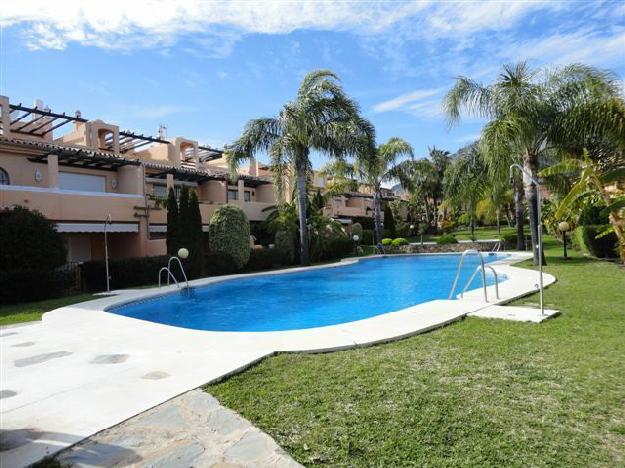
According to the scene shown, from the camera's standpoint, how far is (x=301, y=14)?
1261cm

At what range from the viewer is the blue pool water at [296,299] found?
12.8 m

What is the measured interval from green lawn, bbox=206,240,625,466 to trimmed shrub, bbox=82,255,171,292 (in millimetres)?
14048

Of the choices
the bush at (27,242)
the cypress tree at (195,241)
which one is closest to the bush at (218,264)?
the cypress tree at (195,241)

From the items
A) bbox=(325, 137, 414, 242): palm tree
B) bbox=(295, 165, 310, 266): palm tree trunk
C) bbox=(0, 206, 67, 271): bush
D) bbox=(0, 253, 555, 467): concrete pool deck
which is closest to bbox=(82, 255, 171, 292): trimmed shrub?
bbox=(0, 206, 67, 271): bush

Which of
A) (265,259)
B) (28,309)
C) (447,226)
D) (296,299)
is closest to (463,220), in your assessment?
(447,226)

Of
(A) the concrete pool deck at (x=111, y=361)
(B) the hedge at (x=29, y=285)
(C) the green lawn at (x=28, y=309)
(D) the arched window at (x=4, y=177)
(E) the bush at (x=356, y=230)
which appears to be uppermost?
(D) the arched window at (x=4, y=177)

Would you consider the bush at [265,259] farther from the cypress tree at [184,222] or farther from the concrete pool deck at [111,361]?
the concrete pool deck at [111,361]

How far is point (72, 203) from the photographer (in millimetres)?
20469

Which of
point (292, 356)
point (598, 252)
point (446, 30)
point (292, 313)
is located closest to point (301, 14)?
point (446, 30)

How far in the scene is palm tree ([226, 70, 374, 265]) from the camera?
24031 mm

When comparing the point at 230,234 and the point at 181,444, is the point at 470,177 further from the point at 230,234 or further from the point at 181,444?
the point at 181,444

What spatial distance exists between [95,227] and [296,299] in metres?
11.9

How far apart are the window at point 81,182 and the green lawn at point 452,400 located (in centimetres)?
2194

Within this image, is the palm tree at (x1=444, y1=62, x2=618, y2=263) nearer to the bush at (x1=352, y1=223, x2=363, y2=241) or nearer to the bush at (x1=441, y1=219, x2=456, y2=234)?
the bush at (x1=352, y1=223, x2=363, y2=241)
